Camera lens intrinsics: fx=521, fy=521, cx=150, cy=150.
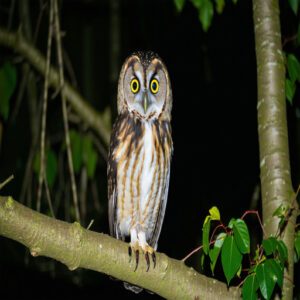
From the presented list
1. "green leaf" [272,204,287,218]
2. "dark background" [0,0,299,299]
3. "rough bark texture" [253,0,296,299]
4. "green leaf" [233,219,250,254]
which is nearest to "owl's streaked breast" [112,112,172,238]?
"rough bark texture" [253,0,296,299]

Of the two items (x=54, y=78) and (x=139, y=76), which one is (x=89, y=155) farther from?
(x=139, y=76)

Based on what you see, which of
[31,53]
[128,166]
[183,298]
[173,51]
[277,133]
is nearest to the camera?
[183,298]

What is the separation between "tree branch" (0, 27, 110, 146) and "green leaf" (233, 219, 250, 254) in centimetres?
179

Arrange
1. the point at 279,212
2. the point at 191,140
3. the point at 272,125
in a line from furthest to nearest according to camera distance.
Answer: the point at 191,140, the point at 272,125, the point at 279,212

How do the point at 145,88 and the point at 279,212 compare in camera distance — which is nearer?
the point at 279,212

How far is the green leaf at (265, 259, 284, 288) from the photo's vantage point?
4.79 ft

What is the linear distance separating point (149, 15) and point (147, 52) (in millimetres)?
2799

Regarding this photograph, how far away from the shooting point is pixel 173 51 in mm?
5141

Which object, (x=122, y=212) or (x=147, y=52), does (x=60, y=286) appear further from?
(x=147, y=52)

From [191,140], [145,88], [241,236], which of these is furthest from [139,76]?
[191,140]

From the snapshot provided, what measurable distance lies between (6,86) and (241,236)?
1730 millimetres

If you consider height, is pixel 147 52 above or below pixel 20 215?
above

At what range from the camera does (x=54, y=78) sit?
3096mm

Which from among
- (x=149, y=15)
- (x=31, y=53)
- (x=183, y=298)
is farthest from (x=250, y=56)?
(x=183, y=298)
